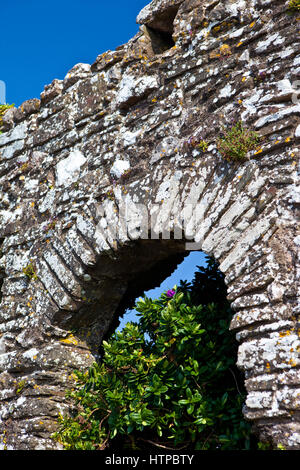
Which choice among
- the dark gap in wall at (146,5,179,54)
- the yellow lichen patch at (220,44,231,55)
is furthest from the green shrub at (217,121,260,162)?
the dark gap in wall at (146,5,179,54)

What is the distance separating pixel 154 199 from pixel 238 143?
732 mm

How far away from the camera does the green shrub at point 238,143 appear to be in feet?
10.2

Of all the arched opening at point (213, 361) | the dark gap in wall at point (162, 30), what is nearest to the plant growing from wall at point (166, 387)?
the arched opening at point (213, 361)

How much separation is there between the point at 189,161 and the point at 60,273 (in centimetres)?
138

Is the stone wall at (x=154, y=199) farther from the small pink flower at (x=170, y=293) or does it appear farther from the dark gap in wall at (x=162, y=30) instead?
the small pink flower at (x=170, y=293)

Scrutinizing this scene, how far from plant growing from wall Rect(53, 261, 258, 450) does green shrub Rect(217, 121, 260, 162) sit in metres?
0.93

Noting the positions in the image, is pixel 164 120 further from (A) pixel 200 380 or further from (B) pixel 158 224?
(A) pixel 200 380

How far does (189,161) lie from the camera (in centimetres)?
346

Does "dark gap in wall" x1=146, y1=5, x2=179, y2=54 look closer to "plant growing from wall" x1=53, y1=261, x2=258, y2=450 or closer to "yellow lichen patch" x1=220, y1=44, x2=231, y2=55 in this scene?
"yellow lichen patch" x1=220, y1=44, x2=231, y2=55

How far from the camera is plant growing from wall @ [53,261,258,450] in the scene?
10.1 ft

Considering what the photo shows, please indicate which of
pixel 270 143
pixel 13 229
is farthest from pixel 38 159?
pixel 270 143

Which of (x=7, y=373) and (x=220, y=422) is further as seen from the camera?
(x=7, y=373)

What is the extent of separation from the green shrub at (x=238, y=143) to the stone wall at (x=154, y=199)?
58 millimetres

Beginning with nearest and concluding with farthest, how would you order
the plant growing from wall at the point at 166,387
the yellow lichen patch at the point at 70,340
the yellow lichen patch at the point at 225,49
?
the plant growing from wall at the point at 166,387, the yellow lichen patch at the point at 225,49, the yellow lichen patch at the point at 70,340
